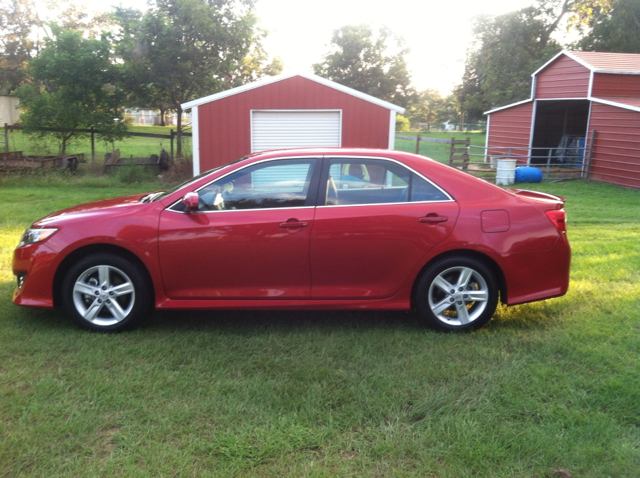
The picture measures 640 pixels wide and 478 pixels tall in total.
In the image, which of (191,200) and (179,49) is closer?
(191,200)

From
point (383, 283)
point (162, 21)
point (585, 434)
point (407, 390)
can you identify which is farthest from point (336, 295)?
point (162, 21)

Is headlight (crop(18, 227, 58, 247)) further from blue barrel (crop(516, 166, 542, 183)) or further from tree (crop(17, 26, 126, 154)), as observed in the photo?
blue barrel (crop(516, 166, 542, 183))

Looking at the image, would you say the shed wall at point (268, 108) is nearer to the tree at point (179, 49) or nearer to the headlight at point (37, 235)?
the tree at point (179, 49)

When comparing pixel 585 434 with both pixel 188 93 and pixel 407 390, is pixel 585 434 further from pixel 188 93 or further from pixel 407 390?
pixel 188 93

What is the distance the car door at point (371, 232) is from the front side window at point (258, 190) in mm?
185

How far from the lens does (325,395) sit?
3631 mm

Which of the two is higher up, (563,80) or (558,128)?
(563,80)

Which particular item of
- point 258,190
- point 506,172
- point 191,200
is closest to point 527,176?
point 506,172

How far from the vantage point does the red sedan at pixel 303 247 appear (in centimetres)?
464

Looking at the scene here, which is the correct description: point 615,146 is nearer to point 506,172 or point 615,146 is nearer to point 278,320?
point 506,172

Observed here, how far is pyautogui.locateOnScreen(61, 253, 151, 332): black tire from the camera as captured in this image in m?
4.66

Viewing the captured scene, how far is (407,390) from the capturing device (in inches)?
146

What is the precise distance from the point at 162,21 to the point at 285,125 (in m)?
6.33

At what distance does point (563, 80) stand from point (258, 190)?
63.5 feet
